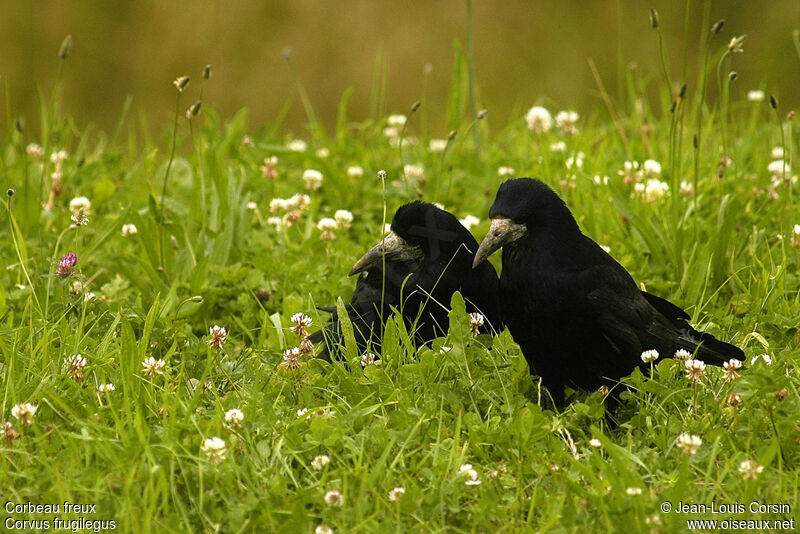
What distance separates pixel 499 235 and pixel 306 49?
647cm

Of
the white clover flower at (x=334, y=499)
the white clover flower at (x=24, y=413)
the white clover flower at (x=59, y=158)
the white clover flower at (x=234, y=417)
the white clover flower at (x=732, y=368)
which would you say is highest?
the white clover flower at (x=732, y=368)

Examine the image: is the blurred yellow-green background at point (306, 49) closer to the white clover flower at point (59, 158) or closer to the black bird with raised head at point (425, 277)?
the white clover flower at point (59, 158)

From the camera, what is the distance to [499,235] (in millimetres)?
3020

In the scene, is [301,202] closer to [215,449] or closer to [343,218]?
[343,218]

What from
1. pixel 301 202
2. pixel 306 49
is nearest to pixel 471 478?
pixel 301 202

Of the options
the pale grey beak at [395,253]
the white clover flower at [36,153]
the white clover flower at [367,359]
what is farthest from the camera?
the white clover flower at [36,153]

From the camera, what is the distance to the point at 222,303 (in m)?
4.07

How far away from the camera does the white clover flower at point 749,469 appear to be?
238cm

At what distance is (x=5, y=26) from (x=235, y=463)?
7592mm

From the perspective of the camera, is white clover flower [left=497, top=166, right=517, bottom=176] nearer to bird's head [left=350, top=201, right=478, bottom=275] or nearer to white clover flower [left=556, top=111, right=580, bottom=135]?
white clover flower [left=556, top=111, right=580, bottom=135]

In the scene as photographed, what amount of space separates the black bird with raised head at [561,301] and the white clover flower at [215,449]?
3.38ft

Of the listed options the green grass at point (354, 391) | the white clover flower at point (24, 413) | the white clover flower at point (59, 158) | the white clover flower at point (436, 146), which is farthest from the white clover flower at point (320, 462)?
the white clover flower at point (436, 146)

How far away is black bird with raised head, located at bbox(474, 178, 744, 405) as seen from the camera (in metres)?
2.97

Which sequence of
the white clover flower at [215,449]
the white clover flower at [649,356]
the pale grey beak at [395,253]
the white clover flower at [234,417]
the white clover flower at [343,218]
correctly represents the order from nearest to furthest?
the white clover flower at [215,449]
the white clover flower at [234,417]
the white clover flower at [649,356]
the pale grey beak at [395,253]
the white clover flower at [343,218]
